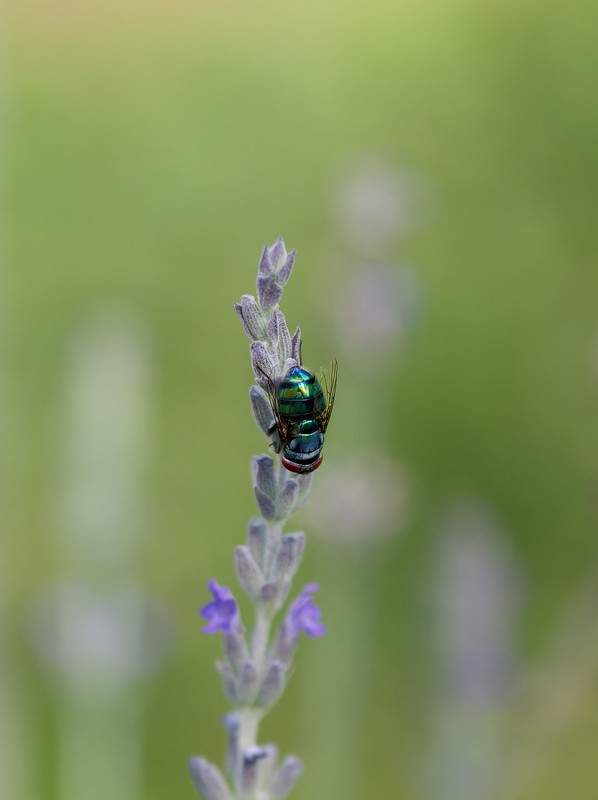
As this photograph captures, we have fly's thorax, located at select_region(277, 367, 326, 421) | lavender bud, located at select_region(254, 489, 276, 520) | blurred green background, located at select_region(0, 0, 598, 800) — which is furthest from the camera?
blurred green background, located at select_region(0, 0, 598, 800)

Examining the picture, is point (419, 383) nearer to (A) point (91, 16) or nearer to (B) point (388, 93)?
(B) point (388, 93)

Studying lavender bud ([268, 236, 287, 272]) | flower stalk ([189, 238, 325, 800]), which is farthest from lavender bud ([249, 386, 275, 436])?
lavender bud ([268, 236, 287, 272])

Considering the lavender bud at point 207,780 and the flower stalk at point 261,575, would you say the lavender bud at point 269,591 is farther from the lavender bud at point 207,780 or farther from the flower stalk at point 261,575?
the lavender bud at point 207,780

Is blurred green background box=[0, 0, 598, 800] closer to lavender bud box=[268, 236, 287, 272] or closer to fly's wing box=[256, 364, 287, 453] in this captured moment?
fly's wing box=[256, 364, 287, 453]

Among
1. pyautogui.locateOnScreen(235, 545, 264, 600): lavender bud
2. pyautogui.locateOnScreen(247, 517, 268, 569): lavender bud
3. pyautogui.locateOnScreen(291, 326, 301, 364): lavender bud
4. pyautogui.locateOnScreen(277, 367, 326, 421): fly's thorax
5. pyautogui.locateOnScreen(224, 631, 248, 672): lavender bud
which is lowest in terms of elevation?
pyautogui.locateOnScreen(224, 631, 248, 672): lavender bud

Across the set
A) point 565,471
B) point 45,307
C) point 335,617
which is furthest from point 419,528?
point 45,307

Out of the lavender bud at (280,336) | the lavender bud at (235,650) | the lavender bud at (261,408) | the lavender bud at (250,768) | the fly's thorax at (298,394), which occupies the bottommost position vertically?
the lavender bud at (250,768)

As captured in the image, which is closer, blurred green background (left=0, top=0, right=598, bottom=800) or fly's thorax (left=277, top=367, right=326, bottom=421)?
fly's thorax (left=277, top=367, right=326, bottom=421)

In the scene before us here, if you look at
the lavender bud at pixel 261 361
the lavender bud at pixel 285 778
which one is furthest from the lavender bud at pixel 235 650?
the lavender bud at pixel 261 361
